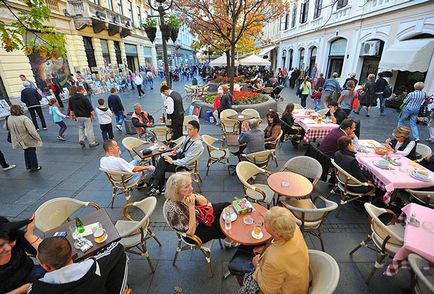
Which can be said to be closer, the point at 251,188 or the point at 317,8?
the point at 251,188

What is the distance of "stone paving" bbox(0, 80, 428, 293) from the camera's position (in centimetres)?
284

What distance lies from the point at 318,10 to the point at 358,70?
25.6ft

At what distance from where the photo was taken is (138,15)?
2622 cm

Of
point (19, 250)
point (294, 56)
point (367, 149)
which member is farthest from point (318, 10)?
point (19, 250)

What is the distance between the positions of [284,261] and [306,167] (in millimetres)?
2578

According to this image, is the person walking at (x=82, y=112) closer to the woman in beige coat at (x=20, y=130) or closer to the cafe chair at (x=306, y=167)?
the woman in beige coat at (x=20, y=130)

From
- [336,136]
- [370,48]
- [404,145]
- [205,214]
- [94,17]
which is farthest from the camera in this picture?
[94,17]

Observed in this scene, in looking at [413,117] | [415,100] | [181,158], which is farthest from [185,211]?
[413,117]

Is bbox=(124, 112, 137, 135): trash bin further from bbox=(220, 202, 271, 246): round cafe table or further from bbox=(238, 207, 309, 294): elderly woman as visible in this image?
bbox=(238, 207, 309, 294): elderly woman

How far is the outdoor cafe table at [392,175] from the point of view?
351 centimetres

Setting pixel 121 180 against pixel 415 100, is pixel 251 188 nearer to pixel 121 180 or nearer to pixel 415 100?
pixel 121 180

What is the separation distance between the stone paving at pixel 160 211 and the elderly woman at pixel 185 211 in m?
0.59

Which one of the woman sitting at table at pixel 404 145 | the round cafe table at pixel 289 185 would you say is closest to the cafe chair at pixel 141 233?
the round cafe table at pixel 289 185

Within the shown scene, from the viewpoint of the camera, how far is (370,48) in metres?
12.9
